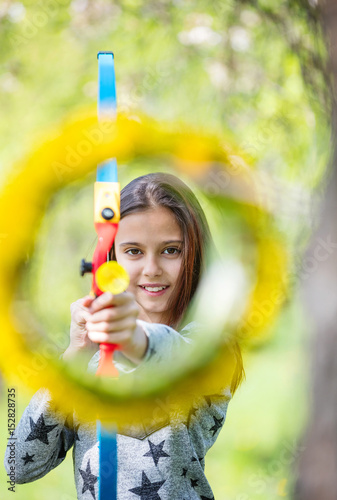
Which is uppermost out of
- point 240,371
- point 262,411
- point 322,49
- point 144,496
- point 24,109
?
point 24,109

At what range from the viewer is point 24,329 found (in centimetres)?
72

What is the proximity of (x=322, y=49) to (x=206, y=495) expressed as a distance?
117 centimetres

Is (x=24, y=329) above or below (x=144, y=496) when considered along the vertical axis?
above

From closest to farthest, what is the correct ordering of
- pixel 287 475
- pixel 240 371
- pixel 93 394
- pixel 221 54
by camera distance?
pixel 93 394 < pixel 240 371 < pixel 287 475 < pixel 221 54

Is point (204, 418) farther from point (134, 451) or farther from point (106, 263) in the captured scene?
point (106, 263)

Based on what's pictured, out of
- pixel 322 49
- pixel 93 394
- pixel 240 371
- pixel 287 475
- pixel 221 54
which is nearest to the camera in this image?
pixel 93 394

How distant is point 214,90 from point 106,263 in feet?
4.78

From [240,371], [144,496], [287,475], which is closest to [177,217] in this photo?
[240,371]

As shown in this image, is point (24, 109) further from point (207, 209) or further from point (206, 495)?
point (206, 495)

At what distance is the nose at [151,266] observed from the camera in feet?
2.61

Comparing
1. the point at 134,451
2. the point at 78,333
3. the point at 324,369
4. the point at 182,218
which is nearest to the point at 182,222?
the point at 182,218

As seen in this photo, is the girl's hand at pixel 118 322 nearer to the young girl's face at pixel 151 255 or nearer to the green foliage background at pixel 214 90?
the young girl's face at pixel 151 255

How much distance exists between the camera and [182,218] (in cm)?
83

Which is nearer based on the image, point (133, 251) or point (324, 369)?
point (133, 251)
